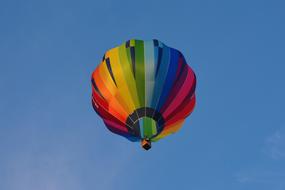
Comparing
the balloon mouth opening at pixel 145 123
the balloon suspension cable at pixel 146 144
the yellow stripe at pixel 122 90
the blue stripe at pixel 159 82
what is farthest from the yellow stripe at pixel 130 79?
the balloon suspension cable at pixel 146 144

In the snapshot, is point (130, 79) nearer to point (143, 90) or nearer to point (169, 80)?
point (143, 90)

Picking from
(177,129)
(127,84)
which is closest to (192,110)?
(177,129)

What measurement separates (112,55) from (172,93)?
3.37 m

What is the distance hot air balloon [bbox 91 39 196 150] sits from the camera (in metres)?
36.3

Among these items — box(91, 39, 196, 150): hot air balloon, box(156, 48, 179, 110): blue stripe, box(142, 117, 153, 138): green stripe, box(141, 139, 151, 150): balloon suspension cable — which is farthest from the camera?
box(156, 48, 179, 110): blue stripe

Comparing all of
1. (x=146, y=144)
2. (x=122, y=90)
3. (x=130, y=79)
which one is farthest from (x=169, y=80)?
(x=146, y=144)

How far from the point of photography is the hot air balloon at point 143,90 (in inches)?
1431

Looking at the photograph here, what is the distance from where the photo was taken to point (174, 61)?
1470 inches

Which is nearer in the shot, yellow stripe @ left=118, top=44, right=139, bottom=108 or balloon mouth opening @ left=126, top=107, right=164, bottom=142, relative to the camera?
balloon mouth opening @ left=126, top=107, right=164, bottom=142

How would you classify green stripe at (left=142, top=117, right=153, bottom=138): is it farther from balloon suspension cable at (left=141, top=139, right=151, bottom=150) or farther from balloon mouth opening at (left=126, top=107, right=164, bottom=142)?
balloon suspension cable at (left=141, top=139, right=151, bottom=150)

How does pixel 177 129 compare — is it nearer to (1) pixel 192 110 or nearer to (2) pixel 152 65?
(1) pixel 192 110

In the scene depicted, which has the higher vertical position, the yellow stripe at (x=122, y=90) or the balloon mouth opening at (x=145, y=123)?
the yellow stripe at (x=122, y=90)

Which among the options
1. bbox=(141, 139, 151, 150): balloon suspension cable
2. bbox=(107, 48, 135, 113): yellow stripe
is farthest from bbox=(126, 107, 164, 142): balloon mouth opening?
bbox=(107, 48, 135, 113): yellow stripe

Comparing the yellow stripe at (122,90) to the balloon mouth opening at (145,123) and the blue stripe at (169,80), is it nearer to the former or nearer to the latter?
the balloon mouth opening at (145,123)
